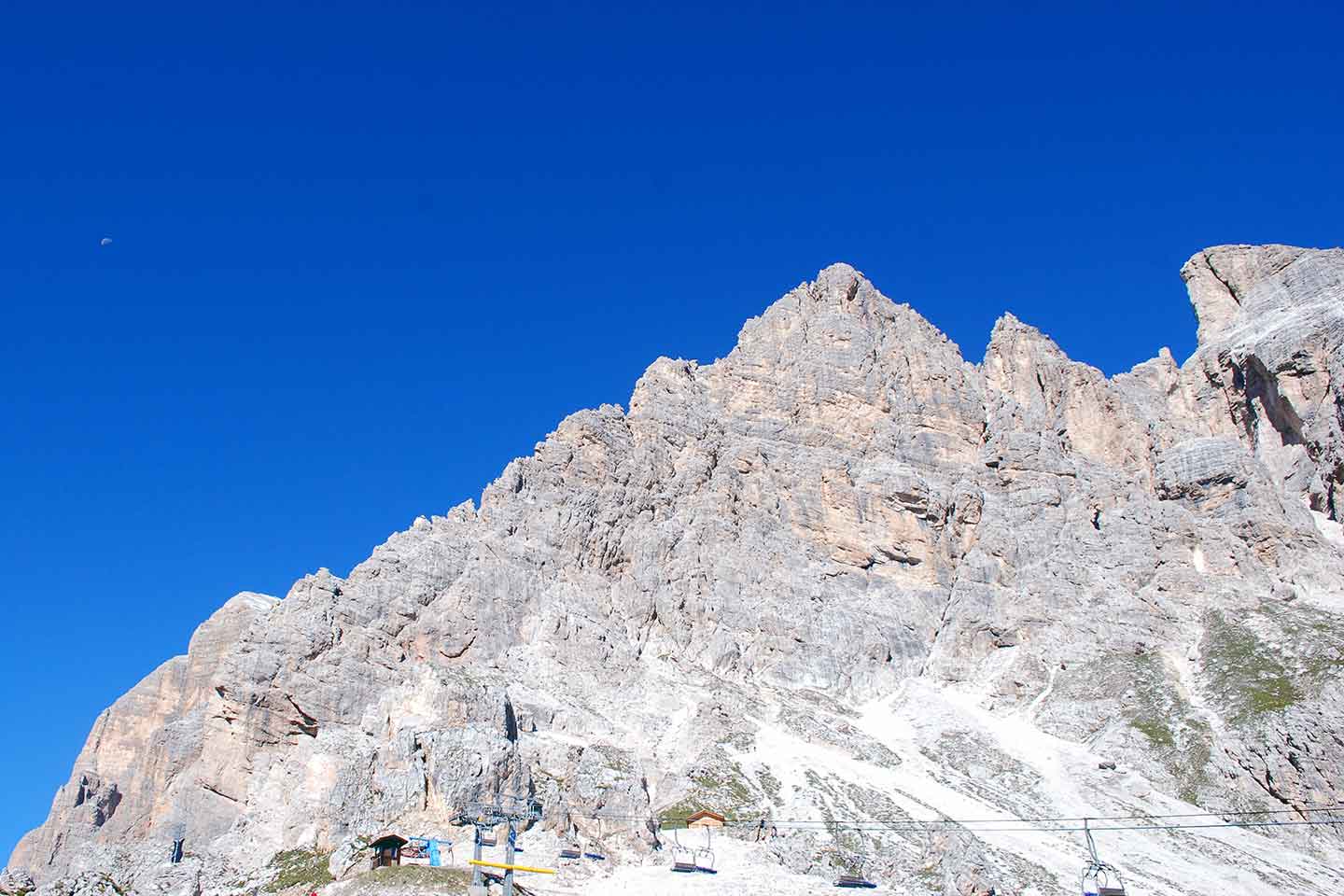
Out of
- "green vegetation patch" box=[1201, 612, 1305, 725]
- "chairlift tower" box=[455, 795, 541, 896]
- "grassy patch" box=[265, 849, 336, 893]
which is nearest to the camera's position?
"chairlift tower" box=[455, 795, 541, 896]

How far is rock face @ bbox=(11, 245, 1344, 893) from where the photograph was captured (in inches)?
3979

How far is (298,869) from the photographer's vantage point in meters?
91.9

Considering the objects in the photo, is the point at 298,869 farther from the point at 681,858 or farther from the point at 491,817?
the point at 681,858

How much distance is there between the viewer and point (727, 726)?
118 m

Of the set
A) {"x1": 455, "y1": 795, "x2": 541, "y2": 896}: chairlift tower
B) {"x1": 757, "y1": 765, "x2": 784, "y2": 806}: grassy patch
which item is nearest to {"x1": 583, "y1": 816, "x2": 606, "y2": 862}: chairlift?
{"x1": 455, "y1": 795, "x2": 541, "y2": 896}: chairlift tower

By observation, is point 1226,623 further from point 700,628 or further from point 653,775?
point 653,775

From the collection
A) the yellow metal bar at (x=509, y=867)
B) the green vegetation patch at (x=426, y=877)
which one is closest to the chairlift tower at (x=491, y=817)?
the yellow metal bar at (x=509, y=867)

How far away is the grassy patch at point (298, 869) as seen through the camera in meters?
86.9

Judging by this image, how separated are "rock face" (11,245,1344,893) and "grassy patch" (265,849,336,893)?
1.25m

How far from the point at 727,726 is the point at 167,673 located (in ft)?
207

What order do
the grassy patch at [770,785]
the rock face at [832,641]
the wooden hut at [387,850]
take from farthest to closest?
the grassy patch at [770,785] → the rock face at [832,641] → the wooden hut at [387,850]

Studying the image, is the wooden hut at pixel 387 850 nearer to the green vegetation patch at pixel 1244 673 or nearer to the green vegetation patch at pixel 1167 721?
the green vegetation patch at pixel 1167 721

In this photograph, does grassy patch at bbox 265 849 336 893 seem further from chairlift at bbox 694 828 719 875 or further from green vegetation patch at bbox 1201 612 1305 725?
green vegetation patch at bbox 1201 612 1305 725

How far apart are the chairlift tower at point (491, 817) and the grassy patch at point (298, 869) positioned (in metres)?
10.0
